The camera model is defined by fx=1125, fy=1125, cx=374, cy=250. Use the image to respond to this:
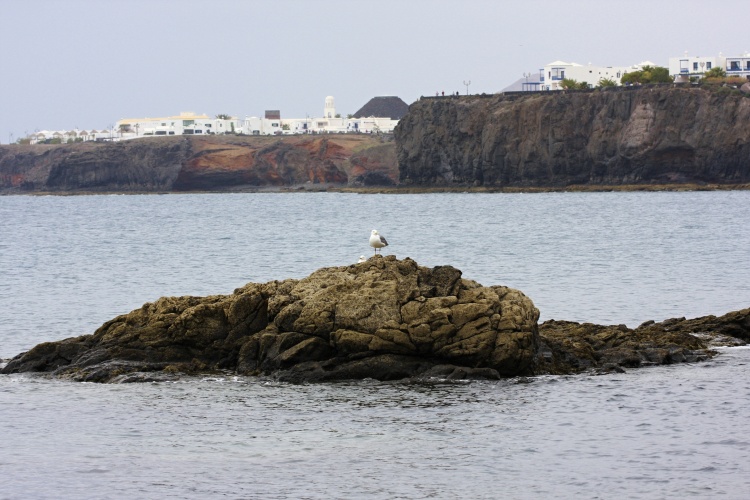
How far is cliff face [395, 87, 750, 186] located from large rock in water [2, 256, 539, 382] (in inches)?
4822

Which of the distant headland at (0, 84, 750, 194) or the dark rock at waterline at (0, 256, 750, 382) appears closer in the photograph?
the dark rock at waterline at (0, 256, 750, 382)

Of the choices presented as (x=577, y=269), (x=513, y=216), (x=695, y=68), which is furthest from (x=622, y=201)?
(x=695, y=68)

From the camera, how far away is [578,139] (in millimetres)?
154250

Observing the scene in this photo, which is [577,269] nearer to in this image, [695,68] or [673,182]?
[673,182]

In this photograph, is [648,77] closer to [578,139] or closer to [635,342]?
[578,139]

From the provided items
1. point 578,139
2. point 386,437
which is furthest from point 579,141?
point 386,437

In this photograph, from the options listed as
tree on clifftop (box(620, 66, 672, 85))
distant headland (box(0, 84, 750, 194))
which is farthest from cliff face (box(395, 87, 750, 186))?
tree on clifftop (box(620, 66, 672, 85))

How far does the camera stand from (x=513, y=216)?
97.3 m

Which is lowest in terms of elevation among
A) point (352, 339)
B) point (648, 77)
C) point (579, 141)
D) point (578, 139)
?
point (352, 339)

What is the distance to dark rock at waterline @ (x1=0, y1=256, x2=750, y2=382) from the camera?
77.9ft

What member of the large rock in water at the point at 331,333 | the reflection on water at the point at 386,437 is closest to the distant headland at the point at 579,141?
the large rock in water at the point at 331,333

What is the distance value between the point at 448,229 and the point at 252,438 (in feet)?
205

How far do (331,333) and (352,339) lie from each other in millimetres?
516

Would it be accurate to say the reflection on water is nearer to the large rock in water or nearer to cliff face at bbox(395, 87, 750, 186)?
the large rock in water
